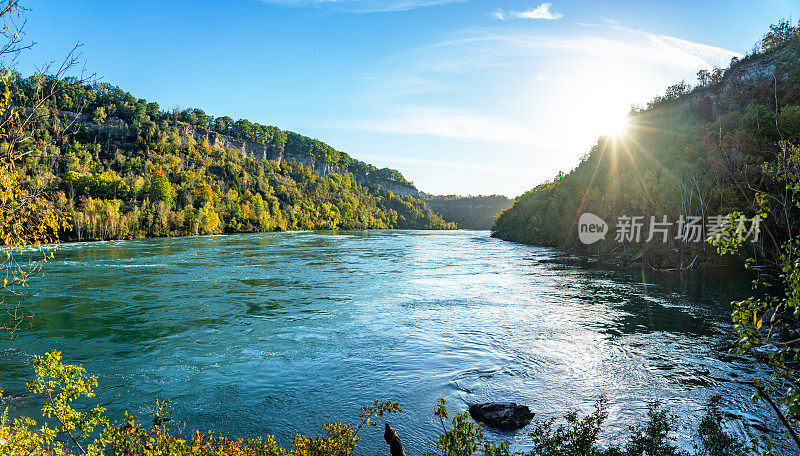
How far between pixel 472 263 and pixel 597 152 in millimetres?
59932

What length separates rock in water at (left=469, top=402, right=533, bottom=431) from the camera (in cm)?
979

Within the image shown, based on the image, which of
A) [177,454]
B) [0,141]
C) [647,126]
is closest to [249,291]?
[0,141]

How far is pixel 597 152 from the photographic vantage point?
90188 mm

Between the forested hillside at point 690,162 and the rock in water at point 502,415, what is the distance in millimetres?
16674

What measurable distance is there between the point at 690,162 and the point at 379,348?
4847 cm

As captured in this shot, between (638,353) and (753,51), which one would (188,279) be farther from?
(753,51)

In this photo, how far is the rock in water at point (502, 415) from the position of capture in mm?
9789

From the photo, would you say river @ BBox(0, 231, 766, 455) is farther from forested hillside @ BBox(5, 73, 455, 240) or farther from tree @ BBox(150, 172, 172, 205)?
tree @ BBox(150, 172, 172, 205)

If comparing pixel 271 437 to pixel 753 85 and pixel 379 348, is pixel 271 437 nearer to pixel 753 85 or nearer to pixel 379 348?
pixel 379 348

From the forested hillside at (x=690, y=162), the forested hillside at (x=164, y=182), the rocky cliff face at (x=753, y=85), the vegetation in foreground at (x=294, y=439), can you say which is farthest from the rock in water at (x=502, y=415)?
the rocky cliff face at (x=753, y=85)

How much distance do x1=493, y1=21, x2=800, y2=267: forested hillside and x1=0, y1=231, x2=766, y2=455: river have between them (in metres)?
9.61

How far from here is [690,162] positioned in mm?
47312

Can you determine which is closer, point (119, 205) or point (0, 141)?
point (0, 141)

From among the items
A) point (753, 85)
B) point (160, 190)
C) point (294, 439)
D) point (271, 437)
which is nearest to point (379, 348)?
point (294, 439)
